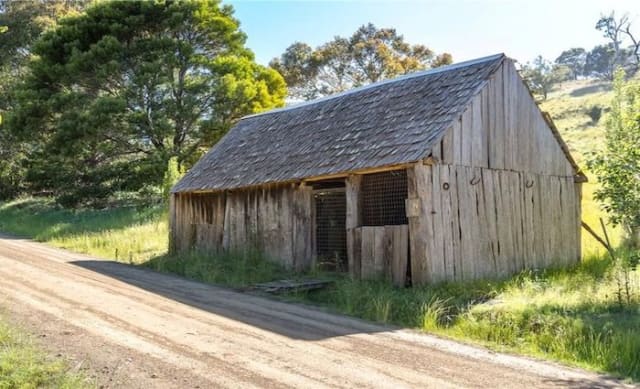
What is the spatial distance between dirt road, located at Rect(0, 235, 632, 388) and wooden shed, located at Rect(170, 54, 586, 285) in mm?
2822

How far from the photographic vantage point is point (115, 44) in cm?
2625

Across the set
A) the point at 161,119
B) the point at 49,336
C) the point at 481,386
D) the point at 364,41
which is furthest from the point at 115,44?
the point at 481,386

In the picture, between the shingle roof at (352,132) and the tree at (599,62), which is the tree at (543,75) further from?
the shingle roof at (352,132)

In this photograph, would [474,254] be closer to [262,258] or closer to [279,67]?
[262,258]

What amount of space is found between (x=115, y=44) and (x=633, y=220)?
888 inches

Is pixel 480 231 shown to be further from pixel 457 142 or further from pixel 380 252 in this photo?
pixel 380 252

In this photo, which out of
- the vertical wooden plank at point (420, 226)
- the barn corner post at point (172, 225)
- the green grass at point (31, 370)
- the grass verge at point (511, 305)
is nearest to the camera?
the green grass at point (31, 370)

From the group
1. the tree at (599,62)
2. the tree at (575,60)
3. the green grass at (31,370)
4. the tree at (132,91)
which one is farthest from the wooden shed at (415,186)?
the tree at (575,60)

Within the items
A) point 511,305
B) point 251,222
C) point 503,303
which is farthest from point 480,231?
point 251,222

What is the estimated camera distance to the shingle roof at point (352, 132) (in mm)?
12219

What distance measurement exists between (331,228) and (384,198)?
1.95m

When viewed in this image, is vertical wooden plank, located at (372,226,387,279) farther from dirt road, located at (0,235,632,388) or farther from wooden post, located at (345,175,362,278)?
dirt road, located at (0,235,632,388)

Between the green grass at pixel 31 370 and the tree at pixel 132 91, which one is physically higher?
the tree at pixel 132 91

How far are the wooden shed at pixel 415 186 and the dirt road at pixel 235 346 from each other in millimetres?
2822
